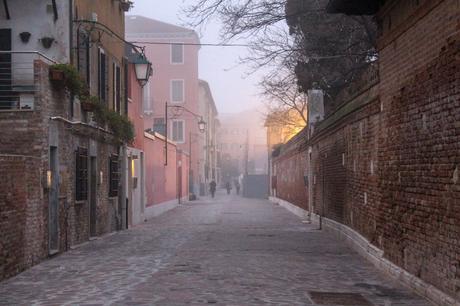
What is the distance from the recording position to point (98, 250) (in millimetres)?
15789

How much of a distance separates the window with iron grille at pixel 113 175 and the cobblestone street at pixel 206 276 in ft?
9.19

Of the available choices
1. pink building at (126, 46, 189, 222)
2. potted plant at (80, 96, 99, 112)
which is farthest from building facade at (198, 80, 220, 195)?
potted plant at (80, 96, 99, 112)

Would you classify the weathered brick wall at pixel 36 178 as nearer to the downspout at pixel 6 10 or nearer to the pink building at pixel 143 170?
the downspout at pixel 6 10

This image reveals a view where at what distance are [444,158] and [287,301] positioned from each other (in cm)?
273

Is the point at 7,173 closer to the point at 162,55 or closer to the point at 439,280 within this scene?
the point at 439,280

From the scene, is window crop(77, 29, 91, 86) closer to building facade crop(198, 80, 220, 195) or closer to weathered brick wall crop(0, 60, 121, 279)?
weathered brick wall crop(0, 60, 121, 279)

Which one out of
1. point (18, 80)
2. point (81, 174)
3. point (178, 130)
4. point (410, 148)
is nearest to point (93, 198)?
point (81, 174)

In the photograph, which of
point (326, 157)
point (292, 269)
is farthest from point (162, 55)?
point (292, 269)

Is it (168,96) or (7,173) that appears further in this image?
(168,96)

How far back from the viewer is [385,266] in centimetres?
1170

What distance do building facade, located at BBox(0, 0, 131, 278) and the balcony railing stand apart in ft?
0.07

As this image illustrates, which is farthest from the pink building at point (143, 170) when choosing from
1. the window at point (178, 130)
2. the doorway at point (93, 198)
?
the window at point (178, 130)

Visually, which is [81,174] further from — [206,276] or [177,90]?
[177,90]

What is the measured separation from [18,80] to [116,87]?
7820mm
